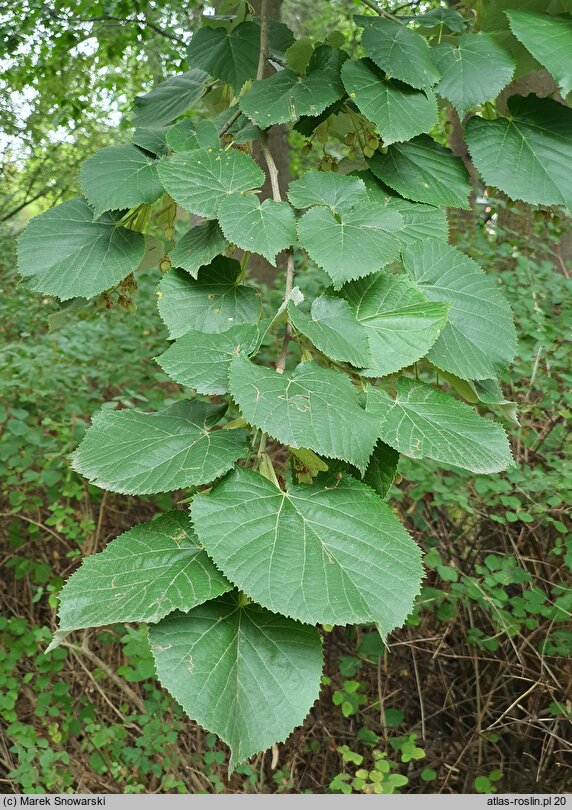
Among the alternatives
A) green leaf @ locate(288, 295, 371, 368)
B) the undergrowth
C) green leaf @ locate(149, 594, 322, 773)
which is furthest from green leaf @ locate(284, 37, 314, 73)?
the undergrowth

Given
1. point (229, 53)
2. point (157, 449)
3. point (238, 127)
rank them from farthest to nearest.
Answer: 1. point (229, 53)
2. point (238, 127)
3. point (157, 449)

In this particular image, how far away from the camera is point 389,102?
1.09m

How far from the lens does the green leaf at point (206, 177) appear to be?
100 centimetres

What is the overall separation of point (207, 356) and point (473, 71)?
0.63 meters

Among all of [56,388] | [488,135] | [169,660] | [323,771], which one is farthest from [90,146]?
[169,660]

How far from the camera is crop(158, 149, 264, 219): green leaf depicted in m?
1.00

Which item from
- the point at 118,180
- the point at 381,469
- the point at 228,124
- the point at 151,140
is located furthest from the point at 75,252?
the point at 381,469

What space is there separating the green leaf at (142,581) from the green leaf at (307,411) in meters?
0.17

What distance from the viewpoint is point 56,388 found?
333 centimetres

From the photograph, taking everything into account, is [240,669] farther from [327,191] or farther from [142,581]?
[327,191]

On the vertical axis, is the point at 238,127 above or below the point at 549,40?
below

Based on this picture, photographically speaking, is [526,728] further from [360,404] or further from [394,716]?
[360,404]

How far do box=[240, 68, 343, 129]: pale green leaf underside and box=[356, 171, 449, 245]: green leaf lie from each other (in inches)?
5.5

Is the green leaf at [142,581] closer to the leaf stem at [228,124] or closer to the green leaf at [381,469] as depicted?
the green leaf at [381,469]
